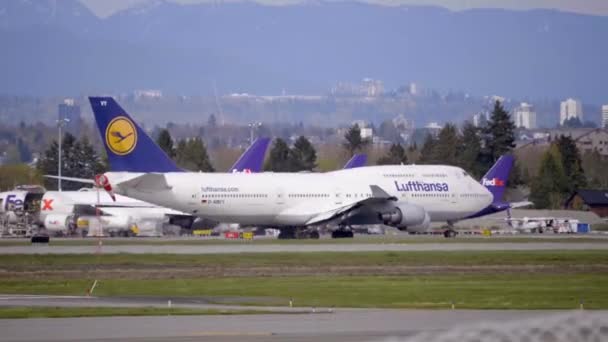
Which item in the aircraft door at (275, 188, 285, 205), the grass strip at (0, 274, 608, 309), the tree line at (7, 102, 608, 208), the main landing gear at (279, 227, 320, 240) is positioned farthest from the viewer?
the tree line at (7, 102, 608, 208)

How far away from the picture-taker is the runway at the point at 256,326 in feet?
71.2

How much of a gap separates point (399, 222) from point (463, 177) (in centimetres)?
763

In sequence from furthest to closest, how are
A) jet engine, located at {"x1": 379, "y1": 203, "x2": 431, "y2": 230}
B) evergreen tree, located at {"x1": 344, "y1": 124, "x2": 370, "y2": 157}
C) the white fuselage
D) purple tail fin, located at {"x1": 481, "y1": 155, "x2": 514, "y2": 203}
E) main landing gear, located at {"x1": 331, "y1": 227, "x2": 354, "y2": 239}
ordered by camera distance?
evergreen tree, located at {"x1": 344, "y1": 124, "x2": 370, "y2": 157}
purple tail fin, located at {"x1": 481, "y1": 155, "x2": 514, "y2": 203}
main landing gear, located at {"x1": 331, "y1": 227, "x2": 354, "y2": 239}
jet engine, located at {"x1": 379, "y1": 203, "x2": 431, "y2": 230}
the white fuselage

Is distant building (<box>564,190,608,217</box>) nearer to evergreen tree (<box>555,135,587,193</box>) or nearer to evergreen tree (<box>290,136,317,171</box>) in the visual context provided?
evergreen tree (<box>555,135,587,193</box>)

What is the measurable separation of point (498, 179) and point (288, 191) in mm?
17377

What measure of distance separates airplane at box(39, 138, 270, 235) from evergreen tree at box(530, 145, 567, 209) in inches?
1625

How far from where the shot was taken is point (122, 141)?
65812 millimetres

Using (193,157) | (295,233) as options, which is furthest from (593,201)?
(295,233)

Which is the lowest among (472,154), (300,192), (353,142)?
(300,192)

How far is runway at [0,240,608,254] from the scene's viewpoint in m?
53.2

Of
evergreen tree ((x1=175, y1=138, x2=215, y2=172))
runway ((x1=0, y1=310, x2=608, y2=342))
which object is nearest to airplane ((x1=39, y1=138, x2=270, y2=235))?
evergreen tree ((x1=175, y1=138, x2=215, y2=172))

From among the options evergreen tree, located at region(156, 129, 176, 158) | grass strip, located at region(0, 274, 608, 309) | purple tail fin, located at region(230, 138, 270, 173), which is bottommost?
grass strip, located at region(0, 274, 608, 309)

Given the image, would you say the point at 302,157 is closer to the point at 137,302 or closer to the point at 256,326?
the point at 137,302

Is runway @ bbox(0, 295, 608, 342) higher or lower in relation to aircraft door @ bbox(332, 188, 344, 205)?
lower
